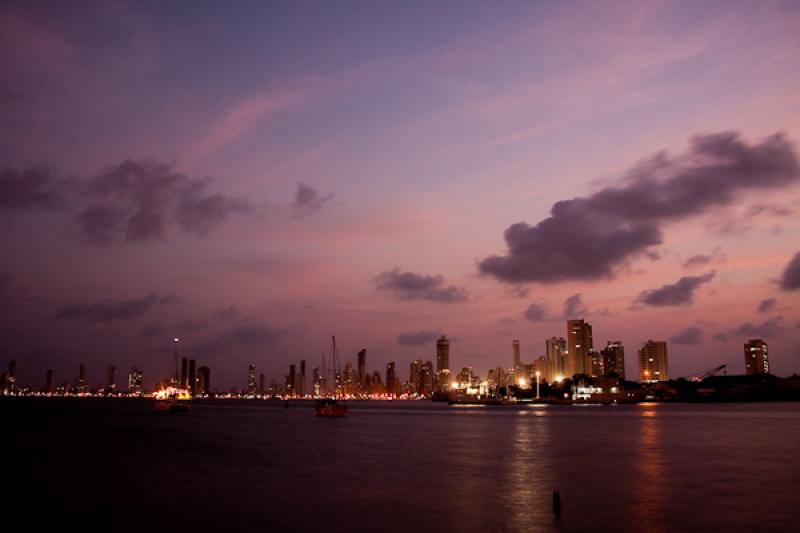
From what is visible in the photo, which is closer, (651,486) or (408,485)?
(651,486)

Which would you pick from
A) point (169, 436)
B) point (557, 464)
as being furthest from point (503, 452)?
point (169, 436)

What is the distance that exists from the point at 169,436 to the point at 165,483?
51.8 metres

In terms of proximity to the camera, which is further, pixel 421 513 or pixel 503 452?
pixel 503 452

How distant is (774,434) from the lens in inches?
3484

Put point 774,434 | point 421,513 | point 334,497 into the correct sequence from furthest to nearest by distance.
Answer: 1. point 774,434
2. point 334,497
3. point 421,513

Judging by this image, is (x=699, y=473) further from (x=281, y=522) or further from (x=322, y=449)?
(x=322, y=449)

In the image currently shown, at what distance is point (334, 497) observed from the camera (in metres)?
40.0

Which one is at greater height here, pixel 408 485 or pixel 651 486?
pixel 408 485

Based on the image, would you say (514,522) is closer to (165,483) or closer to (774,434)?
(165,483)

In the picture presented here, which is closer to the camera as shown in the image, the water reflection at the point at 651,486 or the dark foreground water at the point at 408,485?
the water reflection at the point at 651,486

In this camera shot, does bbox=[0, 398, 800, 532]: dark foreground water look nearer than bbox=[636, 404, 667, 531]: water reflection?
No

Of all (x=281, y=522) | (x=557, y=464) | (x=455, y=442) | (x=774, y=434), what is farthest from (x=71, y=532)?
(x=774, y=434)

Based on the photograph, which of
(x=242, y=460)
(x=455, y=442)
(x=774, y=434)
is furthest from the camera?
(x=774, y=434)

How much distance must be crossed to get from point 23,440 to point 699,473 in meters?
77.0
